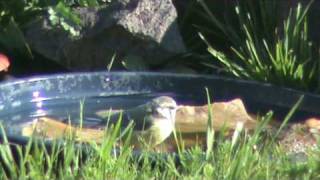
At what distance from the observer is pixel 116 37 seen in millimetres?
5738

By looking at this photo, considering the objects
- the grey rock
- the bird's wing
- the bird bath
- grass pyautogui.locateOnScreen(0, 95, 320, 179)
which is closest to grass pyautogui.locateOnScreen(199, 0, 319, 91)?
the grey rock

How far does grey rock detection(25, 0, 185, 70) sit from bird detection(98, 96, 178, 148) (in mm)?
1265

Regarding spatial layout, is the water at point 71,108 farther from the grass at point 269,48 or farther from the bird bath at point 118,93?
the grass at point 269,48

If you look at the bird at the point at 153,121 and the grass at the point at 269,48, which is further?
the grass at the point at 269,48

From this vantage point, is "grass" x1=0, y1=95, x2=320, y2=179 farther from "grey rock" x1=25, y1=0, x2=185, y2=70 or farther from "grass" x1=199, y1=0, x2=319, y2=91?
"grey rock" x1=25, y1=0, x2=185, y2=70

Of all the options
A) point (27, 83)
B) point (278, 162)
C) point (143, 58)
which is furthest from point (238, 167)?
point (143, 58)

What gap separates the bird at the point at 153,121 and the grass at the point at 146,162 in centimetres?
51

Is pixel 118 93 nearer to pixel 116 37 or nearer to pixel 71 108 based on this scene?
pixel 71 108

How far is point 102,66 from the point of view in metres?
5.83

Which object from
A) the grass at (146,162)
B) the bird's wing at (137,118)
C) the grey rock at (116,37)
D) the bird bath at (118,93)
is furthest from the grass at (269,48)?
the grass at (146,162)

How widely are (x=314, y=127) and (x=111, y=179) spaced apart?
1293mm

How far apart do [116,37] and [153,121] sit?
158 centimetres

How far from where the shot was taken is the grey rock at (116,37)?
5645mm

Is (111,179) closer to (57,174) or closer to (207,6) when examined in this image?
(57,174)
